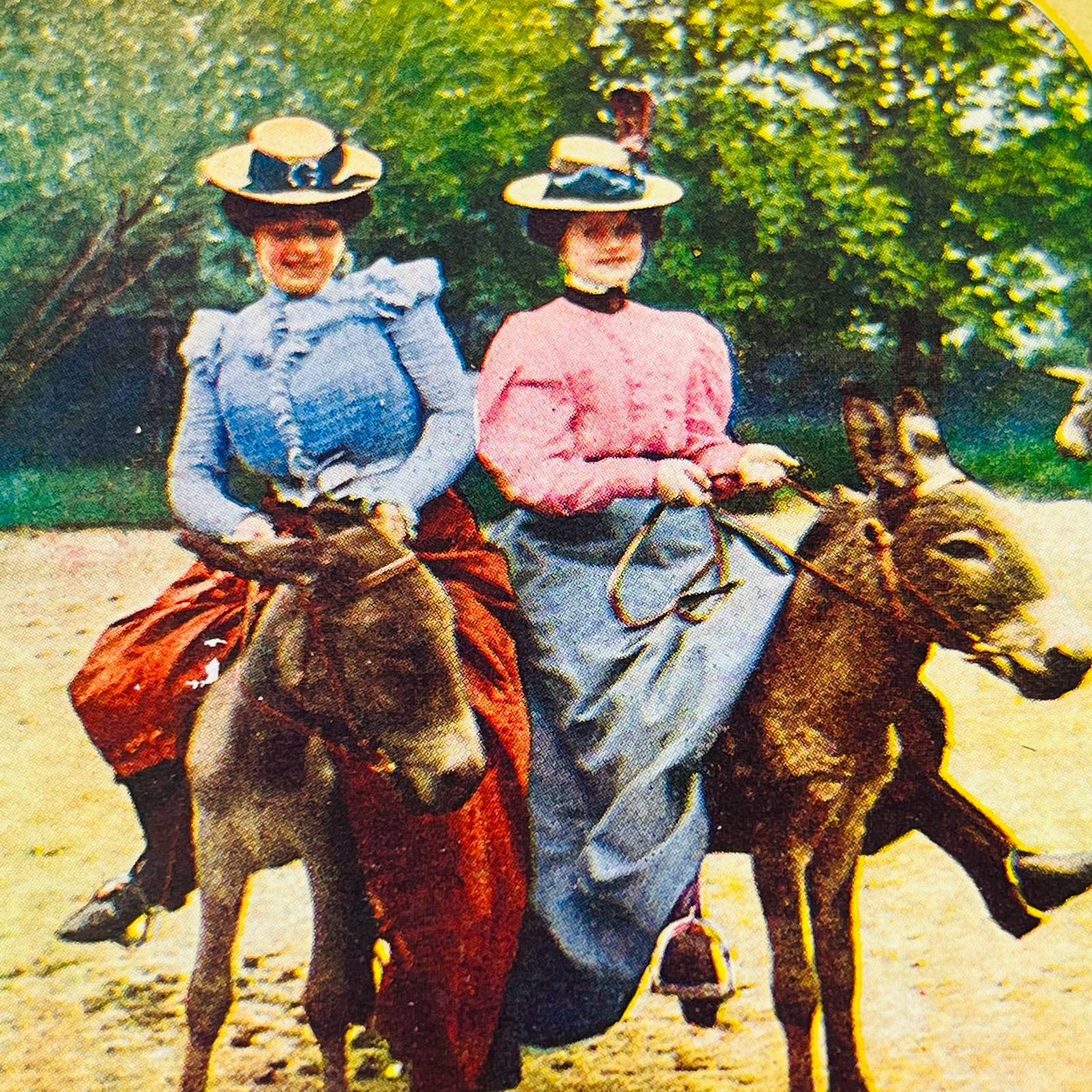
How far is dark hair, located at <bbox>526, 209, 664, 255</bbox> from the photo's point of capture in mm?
3529

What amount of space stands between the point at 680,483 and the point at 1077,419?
1331mm

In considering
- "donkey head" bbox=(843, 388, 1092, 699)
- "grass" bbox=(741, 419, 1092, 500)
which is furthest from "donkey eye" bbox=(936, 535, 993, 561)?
"grass" bbox=(741, 419, 1092, 500)

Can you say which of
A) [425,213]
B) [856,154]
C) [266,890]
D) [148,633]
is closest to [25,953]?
[266,890]

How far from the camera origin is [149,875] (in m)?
3.61

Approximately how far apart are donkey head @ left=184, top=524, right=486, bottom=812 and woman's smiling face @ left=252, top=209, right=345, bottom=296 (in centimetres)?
79

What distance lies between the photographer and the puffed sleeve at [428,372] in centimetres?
345

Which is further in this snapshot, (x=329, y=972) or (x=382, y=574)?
(x=329, y=972)

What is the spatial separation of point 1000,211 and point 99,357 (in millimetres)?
2886

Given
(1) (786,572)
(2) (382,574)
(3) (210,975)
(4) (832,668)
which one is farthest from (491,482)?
(3) (210,975)

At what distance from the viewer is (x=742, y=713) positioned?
3486 millimetres

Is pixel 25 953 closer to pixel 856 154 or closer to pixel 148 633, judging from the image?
pixel 148 633

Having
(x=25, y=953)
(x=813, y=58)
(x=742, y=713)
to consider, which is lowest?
(x=25, y=953)

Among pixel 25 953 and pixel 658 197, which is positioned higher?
pixel 658 197

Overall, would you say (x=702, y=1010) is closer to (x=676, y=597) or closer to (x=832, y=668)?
(x=832, y=668)
